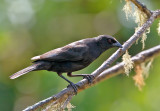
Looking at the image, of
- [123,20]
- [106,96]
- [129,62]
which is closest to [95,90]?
[106,96]

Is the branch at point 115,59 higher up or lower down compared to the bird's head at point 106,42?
lower down

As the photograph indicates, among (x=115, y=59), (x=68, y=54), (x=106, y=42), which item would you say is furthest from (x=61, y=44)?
(x=115, y=59)

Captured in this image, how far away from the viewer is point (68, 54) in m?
5.40

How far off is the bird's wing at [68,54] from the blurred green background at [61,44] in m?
0.65

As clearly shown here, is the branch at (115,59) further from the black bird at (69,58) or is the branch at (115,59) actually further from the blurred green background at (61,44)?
the blurred green background at (61,44)

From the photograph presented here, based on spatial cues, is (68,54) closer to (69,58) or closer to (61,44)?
(69,58)

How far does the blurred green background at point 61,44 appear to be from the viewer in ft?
20.7

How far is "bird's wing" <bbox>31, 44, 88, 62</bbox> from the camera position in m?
5.26

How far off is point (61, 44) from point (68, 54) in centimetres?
162

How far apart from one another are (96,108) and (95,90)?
0.98 feet

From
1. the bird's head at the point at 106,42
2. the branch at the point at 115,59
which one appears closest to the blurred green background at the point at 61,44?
the bird's head at the point at 106,42

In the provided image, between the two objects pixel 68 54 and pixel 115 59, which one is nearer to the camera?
pixel 115 59

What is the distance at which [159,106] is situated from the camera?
6.80 m

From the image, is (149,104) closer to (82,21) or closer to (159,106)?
(159,106)
